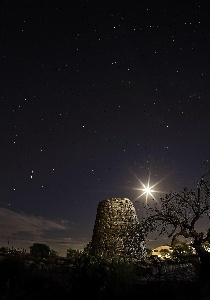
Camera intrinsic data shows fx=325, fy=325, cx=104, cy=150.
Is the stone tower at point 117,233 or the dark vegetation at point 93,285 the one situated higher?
the stone tower at point 117,233

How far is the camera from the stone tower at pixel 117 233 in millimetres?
23719

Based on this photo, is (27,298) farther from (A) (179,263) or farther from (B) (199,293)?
(A) (179,263)

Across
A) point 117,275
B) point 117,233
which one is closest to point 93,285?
point 117,275

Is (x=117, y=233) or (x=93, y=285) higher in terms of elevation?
(x=117, y=233)

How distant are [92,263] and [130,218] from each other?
10917 millimetres

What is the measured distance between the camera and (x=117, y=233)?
79.4 ft

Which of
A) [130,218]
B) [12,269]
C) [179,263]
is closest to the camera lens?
[12,269]

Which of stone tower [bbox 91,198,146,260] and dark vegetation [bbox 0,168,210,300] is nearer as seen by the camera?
dark vegetation [bbox 0,168,210,300]

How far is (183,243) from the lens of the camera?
39562mm

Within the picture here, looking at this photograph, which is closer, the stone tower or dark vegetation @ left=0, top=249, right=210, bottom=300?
dark vegetation @ left=0, top=249, right=210, bottom=300

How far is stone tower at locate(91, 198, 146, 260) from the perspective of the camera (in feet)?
77.8

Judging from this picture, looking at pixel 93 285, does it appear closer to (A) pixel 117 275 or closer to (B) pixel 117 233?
(A) pixel 117 275

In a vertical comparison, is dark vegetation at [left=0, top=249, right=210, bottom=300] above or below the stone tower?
below

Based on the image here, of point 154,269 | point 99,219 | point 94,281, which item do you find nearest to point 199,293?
point 94,281
